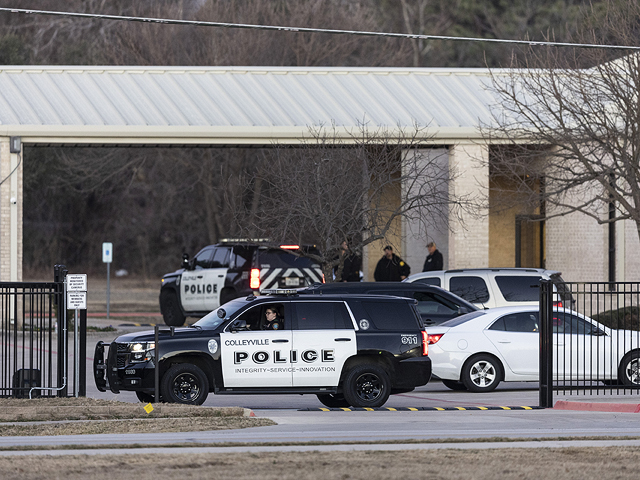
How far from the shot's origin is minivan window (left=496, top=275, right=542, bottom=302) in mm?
20328

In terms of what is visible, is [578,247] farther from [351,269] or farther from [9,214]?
[9,214]

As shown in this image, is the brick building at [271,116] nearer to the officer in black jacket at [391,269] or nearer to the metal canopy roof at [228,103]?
the metal canopy roof at [228,103]

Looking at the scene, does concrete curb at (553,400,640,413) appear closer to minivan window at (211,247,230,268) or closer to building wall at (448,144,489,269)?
minivan window at (211,247,230,268)

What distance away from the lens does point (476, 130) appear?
26922mm

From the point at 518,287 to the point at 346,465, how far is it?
1166 cm

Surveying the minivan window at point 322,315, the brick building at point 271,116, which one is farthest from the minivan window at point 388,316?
the brick building at point 271,116

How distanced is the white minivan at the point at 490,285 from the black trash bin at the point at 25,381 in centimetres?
815

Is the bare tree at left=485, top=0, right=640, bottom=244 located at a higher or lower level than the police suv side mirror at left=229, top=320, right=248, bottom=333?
higher

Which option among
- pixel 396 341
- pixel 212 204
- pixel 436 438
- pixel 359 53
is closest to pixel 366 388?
pixel 396 341

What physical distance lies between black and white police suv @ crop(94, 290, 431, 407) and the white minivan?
17.8 feet

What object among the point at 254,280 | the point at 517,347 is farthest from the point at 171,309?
the point at 517,347

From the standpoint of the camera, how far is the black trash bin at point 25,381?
571 inches

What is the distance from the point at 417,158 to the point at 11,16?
33.1m

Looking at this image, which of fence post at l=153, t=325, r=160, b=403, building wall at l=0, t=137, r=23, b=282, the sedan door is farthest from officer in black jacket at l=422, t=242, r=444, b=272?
fence post at l=153, t=325, r=160, b=403
